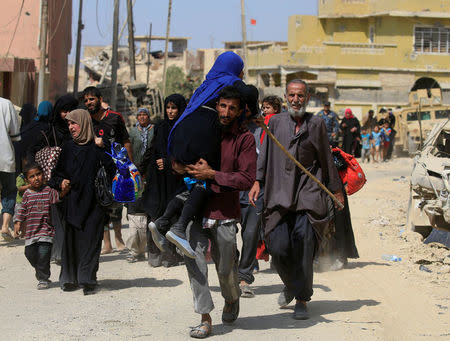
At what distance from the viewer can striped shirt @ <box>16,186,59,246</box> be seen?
733 cm

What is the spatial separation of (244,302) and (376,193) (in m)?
10.8

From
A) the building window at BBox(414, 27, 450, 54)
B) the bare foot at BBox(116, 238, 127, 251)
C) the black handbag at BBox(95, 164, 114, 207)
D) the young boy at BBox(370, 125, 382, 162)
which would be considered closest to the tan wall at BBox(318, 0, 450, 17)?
the building window at BBox(414, 27, 450, 54)

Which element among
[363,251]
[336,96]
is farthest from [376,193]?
[336,96]

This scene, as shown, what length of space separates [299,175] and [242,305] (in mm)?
1301

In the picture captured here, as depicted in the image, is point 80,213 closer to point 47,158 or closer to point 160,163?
point 47,158

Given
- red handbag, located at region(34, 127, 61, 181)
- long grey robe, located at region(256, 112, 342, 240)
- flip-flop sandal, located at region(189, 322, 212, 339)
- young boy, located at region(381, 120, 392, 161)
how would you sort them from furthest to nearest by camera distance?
young boy, located at region(381, 120, 392, 161), red handbag, located at region(34, 127, 61, 181), long grey robe, located at region(256, 112, 342, 240), flip-flop sandal, located at region(189, 322, 212, 339)

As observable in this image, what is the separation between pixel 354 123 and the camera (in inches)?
1059

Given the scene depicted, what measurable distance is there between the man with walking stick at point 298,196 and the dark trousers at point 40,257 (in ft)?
7.57

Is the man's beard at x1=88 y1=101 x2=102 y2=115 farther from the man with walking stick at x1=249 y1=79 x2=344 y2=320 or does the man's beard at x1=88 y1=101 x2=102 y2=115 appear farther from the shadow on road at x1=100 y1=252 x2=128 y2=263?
the man with walking stick at x1=249 y1=79 x2=344 y2=320

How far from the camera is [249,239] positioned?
24.3 ft

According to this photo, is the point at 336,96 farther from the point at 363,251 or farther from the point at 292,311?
the point at 292,311

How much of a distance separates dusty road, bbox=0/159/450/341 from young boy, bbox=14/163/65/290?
24cm

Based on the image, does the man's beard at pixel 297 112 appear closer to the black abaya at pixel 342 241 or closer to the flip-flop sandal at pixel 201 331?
the flip-flop sandal at pixel 201 331

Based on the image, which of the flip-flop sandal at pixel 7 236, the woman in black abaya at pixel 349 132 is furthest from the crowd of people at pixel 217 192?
the woman in black abaya at pixel 349 132
